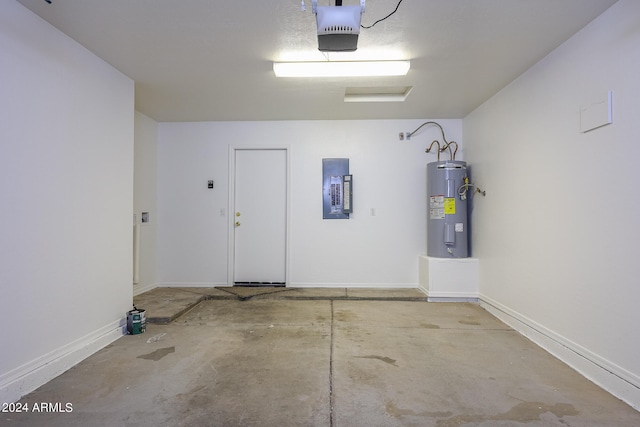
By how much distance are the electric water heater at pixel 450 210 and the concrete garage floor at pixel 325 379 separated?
986mm

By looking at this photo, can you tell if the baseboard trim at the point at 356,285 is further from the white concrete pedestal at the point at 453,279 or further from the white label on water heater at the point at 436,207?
the white label on water heater at the point at 436,207

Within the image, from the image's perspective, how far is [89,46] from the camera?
2.61 meters

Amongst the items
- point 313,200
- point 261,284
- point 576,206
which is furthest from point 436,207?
point 261,284

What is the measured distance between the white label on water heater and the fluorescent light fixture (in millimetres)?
1763

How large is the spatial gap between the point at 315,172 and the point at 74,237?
2.96 m

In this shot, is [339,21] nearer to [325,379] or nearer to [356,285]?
[325,379]

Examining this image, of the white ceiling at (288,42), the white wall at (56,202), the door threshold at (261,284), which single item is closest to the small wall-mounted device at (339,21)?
the white ceiling at (288,42)

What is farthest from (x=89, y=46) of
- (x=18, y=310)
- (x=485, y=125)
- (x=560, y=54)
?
(x=485, y=125)

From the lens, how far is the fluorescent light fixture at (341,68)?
293 centimetres

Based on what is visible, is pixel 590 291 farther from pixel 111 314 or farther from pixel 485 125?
pixel 111 314

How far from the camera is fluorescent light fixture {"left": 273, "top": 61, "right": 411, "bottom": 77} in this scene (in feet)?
9.60

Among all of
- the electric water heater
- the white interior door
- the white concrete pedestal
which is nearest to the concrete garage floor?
the white concrete pedestal

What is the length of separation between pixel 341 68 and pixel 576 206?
7.37 ft

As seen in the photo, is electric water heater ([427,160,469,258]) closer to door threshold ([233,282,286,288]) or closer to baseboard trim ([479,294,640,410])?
baseboard trim ([479,294,640,410])
